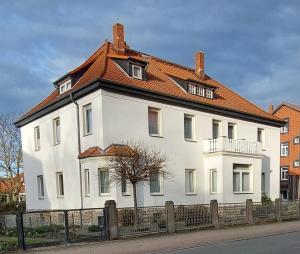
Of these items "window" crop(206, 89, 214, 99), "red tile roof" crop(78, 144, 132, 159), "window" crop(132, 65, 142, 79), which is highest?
"window" crop(132, 65, 142, 79)

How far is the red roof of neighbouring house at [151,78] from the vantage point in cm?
2261

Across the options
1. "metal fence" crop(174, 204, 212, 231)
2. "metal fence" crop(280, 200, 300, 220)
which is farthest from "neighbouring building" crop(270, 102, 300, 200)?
"metal fence" crop(174, 204, 212, 231)

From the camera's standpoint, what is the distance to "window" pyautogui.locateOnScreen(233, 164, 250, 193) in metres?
26.7

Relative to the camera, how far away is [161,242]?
556 inches

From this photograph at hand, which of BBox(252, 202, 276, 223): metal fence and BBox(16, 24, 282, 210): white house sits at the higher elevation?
BBox(16, 24, 282, 210): white house

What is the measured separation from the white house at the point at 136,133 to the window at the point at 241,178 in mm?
66

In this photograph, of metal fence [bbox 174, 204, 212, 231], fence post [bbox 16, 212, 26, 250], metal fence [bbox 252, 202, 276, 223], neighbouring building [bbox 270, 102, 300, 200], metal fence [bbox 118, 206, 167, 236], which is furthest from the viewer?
neighbouring building [bbox 270, 102, 300, 200]

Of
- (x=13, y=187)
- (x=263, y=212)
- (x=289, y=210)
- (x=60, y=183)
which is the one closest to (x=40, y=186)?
(x=60, y=183)

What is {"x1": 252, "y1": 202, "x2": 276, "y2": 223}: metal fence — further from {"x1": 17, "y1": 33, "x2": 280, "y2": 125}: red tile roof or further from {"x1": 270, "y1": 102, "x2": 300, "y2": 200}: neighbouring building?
{"x1": 270, "y1": 102, "x2": 300, "y2": 200}: neighbouring building

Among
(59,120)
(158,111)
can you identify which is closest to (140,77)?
(158,111)

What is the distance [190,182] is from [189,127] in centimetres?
349

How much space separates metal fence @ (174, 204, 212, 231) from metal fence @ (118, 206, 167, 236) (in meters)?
0.93

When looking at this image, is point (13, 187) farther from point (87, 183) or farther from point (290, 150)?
point (290, 150)

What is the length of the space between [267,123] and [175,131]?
10.1 metres
